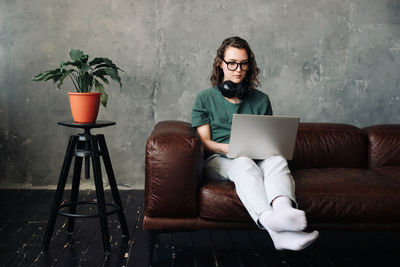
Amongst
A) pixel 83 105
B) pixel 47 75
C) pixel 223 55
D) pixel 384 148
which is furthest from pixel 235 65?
pixel 384 148

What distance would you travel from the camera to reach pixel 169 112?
3.48 m

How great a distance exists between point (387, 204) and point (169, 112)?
1.89 meters

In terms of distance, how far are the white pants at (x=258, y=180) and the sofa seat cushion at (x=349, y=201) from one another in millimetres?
138

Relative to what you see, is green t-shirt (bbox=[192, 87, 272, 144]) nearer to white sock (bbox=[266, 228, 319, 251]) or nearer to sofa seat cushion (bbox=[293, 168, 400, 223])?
sofa seat cushion (bbox=[293, 168, 400, 223])

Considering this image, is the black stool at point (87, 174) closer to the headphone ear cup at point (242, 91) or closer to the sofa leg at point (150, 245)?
the sofa leg at point (150, 245)

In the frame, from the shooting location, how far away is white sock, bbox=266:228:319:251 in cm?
167

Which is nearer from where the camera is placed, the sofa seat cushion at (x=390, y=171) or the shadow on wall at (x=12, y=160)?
the sofa seat cushion at (x=390, y=171)

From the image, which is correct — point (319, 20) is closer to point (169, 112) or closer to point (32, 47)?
point (169, 112)

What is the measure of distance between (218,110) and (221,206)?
2.05 feet

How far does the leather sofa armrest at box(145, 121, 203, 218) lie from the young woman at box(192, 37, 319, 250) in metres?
0.21

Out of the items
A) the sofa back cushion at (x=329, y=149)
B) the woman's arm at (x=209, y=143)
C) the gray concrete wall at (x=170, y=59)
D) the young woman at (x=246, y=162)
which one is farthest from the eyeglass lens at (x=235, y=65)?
the gray concrete wall at (x=170, y=59)

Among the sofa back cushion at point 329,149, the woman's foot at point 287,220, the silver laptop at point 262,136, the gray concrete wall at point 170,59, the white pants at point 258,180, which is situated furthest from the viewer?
the gray concrete wall at point 170,59

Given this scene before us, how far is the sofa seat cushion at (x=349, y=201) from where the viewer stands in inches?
78.4

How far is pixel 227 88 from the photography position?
235 centimetres
